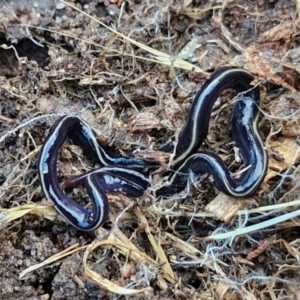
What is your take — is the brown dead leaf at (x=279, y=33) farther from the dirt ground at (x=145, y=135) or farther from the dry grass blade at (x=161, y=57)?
the dry grass blade at (x=161, y=57)

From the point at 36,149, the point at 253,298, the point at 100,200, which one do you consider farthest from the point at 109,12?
the point at 253,298

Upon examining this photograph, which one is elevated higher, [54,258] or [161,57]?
[161,57]

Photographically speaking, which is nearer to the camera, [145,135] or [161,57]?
[145,135]

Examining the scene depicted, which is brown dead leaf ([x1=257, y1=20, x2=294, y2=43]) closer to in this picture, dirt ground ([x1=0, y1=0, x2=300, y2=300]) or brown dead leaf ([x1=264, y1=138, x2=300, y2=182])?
dirt ground ([x1=0, y1=0, x2=300, y2=300])

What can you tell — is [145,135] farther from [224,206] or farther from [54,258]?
[54,258]

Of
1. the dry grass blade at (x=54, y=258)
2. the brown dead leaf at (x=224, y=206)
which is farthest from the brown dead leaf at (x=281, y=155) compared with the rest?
the dry grass blade at (x=54, y=258)

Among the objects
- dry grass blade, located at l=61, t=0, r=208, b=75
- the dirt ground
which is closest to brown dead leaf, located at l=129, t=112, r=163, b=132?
the dirt ground

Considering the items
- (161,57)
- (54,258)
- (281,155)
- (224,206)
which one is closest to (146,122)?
(161,57)

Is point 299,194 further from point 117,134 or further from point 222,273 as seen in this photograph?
point 117,134

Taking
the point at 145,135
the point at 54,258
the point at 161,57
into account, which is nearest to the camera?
the point at 54,258
